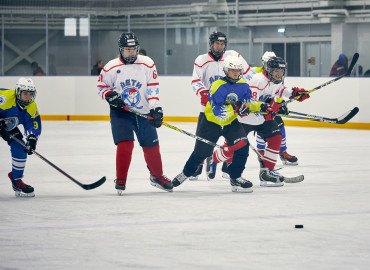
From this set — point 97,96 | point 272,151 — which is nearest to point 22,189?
point 272,151

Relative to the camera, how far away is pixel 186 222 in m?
5.22

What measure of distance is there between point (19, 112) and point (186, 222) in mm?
1718

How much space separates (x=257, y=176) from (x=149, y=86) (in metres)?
1.48

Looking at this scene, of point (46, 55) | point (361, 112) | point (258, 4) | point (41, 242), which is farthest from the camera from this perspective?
point (258, 4)

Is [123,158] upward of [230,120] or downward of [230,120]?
downward

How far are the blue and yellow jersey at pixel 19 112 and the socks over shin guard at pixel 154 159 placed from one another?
828mm

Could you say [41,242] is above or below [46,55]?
below

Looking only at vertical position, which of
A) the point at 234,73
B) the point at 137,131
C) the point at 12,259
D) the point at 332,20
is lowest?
the point at 12,259

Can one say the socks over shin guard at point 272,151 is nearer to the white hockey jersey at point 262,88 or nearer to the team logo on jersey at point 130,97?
the white hockey jersey at point 262,88

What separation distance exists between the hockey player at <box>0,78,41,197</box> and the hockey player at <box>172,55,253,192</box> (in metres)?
1.16

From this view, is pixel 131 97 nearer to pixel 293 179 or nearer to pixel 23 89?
pixel 23 89

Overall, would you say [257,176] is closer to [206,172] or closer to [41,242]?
[206,172]

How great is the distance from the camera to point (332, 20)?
16.7 m

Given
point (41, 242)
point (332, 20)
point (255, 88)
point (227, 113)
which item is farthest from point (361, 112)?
point (41, 242)
